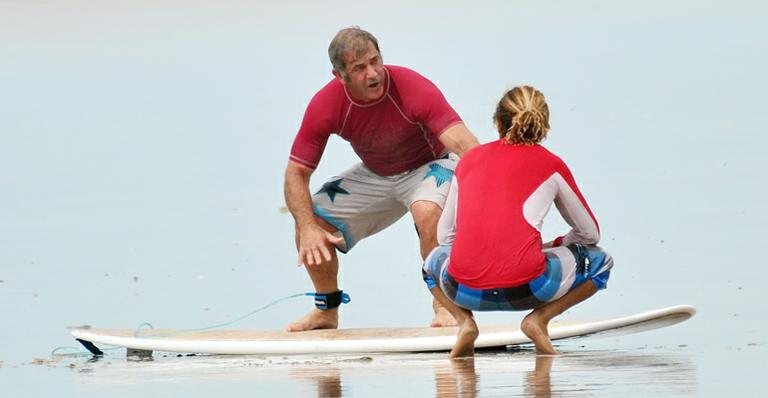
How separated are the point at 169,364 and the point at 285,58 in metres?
14.3

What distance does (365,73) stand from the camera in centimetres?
919

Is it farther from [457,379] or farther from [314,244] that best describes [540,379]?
[314,244]

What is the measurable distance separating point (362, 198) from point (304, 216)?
1.54 ft

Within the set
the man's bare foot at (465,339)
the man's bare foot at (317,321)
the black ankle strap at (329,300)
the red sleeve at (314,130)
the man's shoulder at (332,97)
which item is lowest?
the man's bare foot at (465,339)

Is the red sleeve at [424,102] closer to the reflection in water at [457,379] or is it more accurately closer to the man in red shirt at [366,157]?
the man in red shirt at [366,157]

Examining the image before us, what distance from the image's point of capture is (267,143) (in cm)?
1762

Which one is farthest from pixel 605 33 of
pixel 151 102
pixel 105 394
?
pixel 105 394

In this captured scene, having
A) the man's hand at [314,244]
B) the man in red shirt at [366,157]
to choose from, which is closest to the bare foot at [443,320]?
the man in red shirt at [366,157]

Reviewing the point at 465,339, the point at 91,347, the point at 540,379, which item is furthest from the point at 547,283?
the point at 91,347

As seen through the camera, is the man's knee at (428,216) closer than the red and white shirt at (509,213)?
No

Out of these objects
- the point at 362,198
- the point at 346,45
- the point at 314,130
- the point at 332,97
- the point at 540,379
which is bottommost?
the point at 540,379

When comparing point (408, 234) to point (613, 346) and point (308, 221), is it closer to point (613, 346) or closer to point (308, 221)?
point (308, 221)

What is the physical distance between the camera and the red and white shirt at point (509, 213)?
7.91 metres

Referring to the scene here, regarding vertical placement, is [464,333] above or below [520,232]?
below
